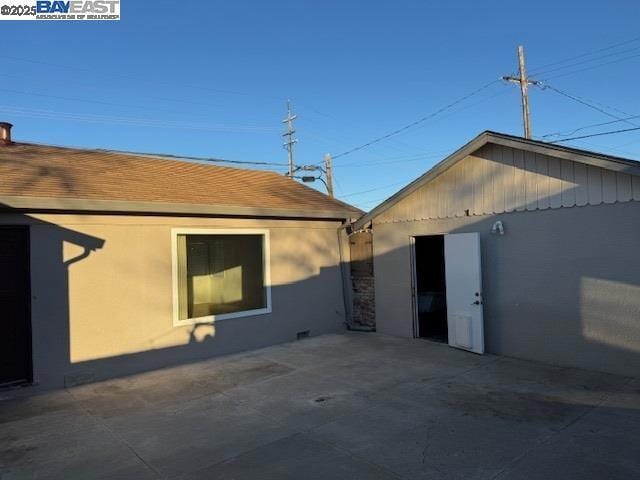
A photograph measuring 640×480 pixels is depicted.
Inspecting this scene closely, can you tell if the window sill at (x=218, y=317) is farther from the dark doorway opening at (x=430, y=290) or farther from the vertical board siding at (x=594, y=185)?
the vertical board siding at (x=594, y=185)

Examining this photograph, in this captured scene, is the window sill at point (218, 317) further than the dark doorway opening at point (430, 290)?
No

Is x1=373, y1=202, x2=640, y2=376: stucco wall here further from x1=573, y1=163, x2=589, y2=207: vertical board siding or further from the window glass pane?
the window glass pane

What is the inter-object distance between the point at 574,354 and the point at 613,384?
2.72ft

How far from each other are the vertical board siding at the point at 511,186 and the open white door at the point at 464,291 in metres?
0.58

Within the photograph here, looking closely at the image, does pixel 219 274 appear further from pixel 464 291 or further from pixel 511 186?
pixel 511 186

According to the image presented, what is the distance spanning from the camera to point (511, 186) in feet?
23.0

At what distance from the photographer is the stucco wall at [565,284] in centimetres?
588

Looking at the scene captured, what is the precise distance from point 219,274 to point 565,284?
5635 mm

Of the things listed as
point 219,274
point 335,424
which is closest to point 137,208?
point 219,274

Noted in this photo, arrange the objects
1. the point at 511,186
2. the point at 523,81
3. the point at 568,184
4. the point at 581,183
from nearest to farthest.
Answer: the point at 581,183 < the point at 568,184 < the point at 511,186 < the point at 523,81

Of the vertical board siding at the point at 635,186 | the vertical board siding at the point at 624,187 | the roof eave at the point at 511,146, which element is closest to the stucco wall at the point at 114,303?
the roof eave at the point at 511,146

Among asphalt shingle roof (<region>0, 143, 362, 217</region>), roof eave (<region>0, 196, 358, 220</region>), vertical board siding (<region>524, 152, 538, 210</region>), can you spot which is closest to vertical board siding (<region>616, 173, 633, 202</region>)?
vertical board siding (<region>524, 152, 538, 210</region>)

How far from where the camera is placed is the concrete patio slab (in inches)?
142

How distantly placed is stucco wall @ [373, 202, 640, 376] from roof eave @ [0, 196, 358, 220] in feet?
9.90
